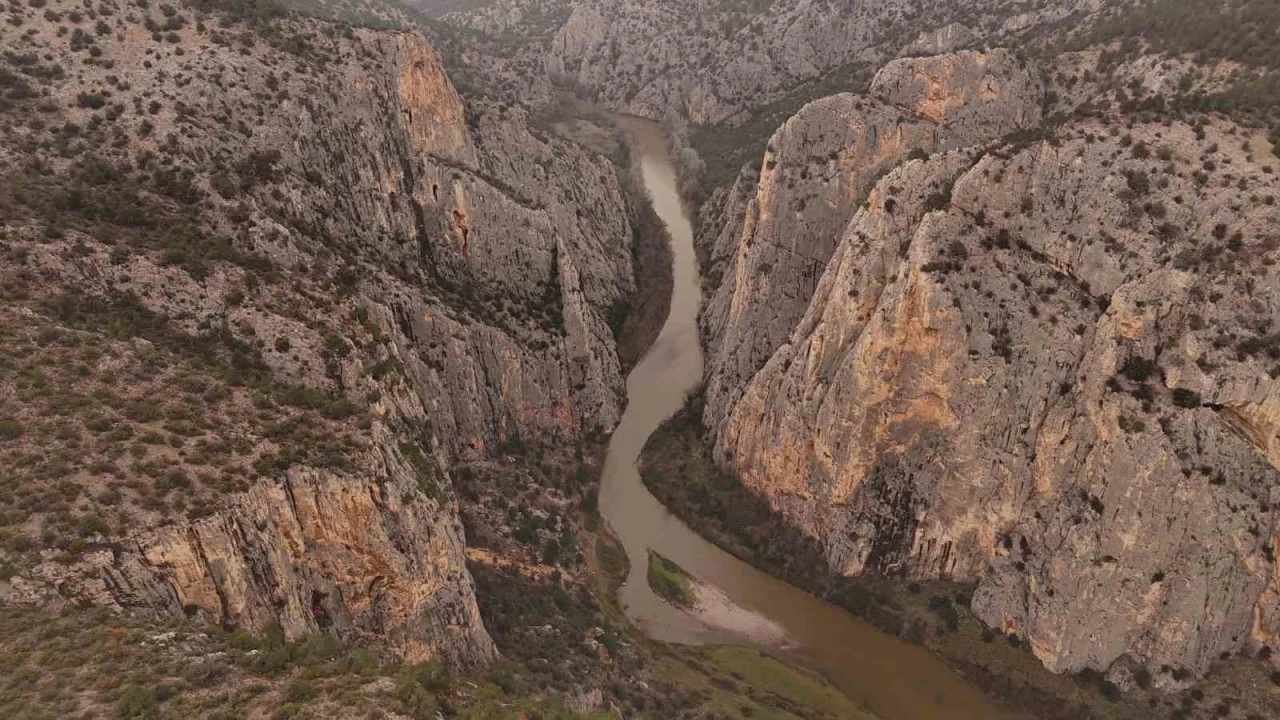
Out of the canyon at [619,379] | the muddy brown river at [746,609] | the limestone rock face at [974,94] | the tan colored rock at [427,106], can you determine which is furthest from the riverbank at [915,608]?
the limestone rock face at [974,94]

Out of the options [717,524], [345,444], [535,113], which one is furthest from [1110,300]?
[535,113]

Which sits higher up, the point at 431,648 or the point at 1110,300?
the point at 1110,300

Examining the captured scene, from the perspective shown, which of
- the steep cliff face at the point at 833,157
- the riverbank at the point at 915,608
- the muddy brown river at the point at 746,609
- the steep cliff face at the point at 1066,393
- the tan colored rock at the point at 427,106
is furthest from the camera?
the steep cliff face at the point at 833,157

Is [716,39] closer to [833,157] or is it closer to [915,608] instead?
[833,157]

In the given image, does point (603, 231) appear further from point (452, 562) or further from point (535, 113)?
point (452, 562)

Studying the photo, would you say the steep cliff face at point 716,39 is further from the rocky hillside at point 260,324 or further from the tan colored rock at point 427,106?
the rocky hillside at point 260,324

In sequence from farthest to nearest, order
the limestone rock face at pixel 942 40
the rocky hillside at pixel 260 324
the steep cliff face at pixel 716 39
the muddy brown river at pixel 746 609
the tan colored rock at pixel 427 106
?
the steep cliff face at pixel 716 39
the limestone rock face at pixel 942 40
the tan colored rock at pixel 427 106
the muddy brown river at pixel 746 609
the rocky hillside at pixel 260 324

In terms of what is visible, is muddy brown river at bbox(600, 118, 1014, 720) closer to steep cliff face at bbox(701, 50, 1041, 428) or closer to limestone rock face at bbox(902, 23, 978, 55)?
steep cliff face at bbox(701, 50, 1041, 428)

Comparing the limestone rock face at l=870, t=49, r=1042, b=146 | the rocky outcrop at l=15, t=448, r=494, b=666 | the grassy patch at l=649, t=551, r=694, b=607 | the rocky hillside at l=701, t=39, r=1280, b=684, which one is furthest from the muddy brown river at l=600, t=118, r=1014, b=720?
the limestone rock face at l=870, t=49, r=1042, b=146

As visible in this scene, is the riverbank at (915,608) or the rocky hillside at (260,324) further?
the riverbank at (915,608)
